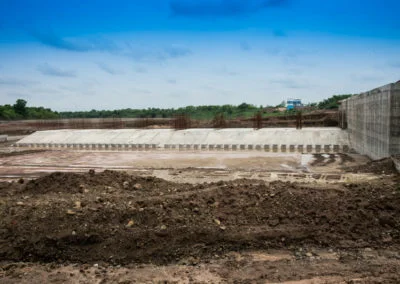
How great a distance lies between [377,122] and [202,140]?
14.2 metres

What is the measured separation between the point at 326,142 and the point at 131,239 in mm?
20100

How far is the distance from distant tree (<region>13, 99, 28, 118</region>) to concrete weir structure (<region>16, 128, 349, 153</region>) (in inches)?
1305

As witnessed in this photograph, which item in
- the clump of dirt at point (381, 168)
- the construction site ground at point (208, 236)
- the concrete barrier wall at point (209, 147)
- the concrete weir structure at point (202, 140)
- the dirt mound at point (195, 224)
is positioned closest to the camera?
the construction site ground at point (208, 236)

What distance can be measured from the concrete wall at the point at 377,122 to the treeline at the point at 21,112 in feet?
186

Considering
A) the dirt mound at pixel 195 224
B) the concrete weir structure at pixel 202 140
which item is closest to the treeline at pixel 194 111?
the concrete weir structure at pixel 202 140

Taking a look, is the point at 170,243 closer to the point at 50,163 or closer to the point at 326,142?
the point at 50,163

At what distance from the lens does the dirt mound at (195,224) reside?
20.4 feet

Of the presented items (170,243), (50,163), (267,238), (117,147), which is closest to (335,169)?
(267,238)

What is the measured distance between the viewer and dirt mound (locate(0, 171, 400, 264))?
245 inches

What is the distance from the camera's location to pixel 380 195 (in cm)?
751

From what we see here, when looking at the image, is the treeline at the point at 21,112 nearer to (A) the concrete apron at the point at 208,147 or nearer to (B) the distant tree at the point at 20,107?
(B) the distant tree at the point at 20,107

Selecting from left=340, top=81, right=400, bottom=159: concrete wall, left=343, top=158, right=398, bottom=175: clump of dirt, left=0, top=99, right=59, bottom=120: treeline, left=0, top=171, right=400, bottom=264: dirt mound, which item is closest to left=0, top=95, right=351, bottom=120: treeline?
left=0, top=99, right=59, bottom=120: treeline

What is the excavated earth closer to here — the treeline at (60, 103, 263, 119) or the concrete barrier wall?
the concrete barrier wall

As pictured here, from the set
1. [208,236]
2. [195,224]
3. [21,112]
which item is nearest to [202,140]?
[195,224]
